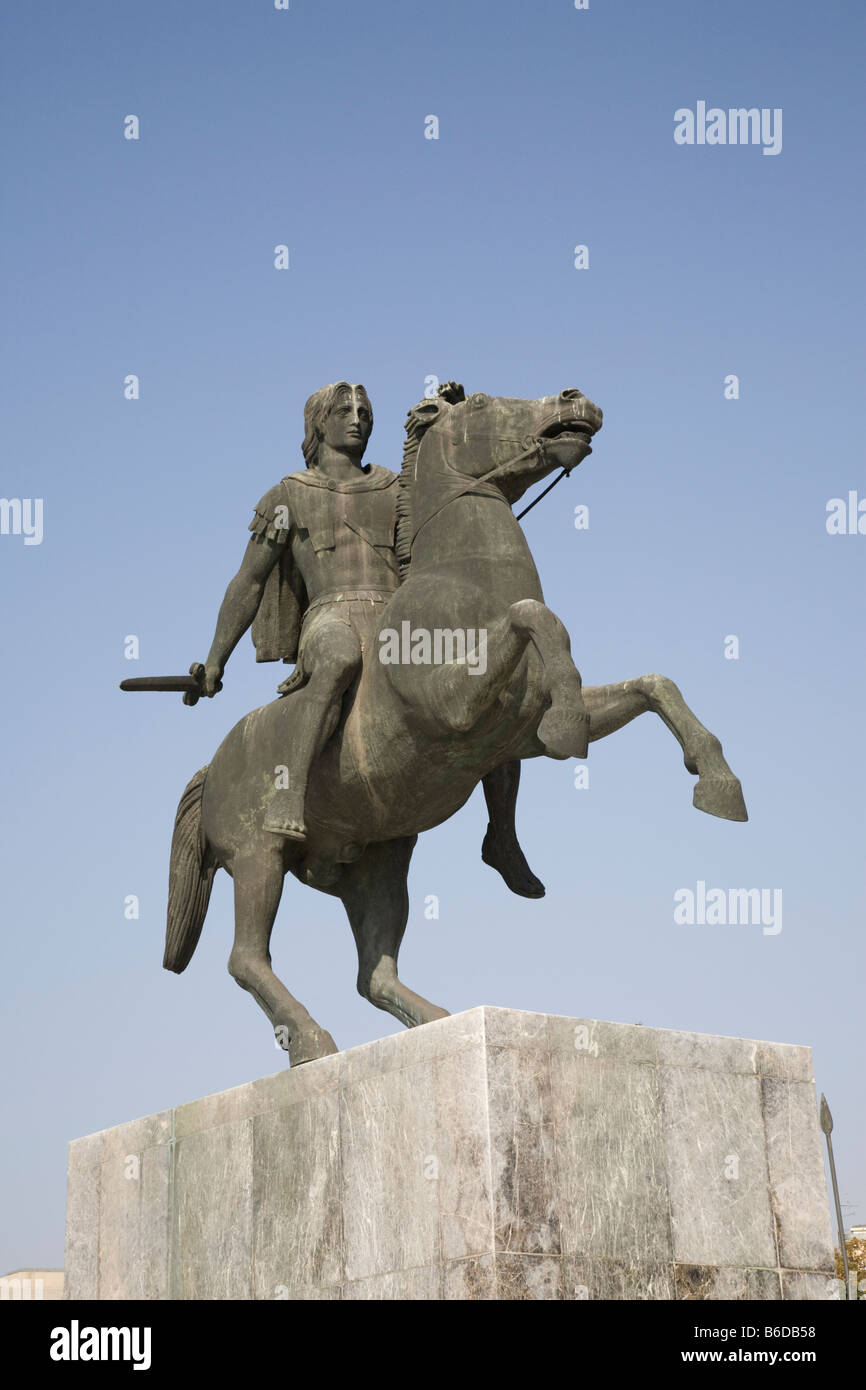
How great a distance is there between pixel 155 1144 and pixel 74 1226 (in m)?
1.08

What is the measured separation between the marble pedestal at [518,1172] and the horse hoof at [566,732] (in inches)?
49.2

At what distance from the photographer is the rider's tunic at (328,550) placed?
30.6ft

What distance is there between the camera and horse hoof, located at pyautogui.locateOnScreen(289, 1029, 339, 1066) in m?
8.44

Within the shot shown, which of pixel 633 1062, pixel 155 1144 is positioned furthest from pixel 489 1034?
pixel 155 1144

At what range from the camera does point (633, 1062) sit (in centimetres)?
761

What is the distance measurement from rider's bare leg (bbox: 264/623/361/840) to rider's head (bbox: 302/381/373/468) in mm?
1463

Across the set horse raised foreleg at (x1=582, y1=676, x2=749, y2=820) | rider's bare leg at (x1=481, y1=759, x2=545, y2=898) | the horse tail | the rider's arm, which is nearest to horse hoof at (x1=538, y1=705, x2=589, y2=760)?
horse raised foreleg at (x1=582, y1=676, x2=749, y2=820)

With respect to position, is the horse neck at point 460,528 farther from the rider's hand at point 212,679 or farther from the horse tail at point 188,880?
the horse tail at point 188,880

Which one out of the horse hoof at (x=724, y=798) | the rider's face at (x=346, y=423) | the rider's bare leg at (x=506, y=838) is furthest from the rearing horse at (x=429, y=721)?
the rider's face at (x=346, y=423)

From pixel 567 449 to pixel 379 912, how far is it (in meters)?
2.82

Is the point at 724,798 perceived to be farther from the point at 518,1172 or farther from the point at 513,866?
the point at 518,1172

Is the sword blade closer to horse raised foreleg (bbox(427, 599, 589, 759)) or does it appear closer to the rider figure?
the rider figure

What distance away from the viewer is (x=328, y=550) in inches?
376

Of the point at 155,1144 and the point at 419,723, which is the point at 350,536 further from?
the point at 155,1144
